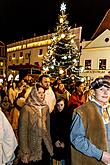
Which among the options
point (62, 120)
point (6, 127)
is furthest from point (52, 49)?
point (6, 127)

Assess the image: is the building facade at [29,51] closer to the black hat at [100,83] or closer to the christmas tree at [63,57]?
the christmas tree at [63,57]

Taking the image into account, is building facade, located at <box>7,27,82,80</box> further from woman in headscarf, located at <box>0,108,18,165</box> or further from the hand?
the hand

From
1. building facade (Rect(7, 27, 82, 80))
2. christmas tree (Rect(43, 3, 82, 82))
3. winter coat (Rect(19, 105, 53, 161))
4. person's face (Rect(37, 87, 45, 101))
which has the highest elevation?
building facade (Rect(7, 27, 82, 80))

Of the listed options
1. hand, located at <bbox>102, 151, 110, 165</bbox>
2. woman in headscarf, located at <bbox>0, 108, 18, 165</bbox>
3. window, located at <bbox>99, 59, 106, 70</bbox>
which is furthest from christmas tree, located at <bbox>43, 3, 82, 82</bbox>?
hand, located at <bbox>102, 151, 110, 165</bbox>

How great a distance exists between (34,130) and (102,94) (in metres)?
2.22

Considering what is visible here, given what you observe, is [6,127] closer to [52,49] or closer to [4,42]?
[52,49]

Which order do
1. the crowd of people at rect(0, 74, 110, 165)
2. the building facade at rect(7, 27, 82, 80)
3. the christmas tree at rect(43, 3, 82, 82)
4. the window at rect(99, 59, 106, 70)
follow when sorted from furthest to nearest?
1. the building facade at rect(7, 27, 82, 80)
2. the window at rect(99, 59, 106, 70)
3. the christmas tree at rect(43, 3, 82, 82)
4. the crowd of people at rect(0, 74, 110, 165)

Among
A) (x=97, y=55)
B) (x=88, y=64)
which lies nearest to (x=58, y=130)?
(x=97, y=55)

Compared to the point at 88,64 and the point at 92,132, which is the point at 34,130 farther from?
the point at 88,64

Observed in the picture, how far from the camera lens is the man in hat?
351 centimetres

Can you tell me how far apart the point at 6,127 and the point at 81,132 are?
949 mm

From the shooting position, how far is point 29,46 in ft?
242

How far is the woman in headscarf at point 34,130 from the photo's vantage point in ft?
18.6

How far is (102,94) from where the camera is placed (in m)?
3.79
